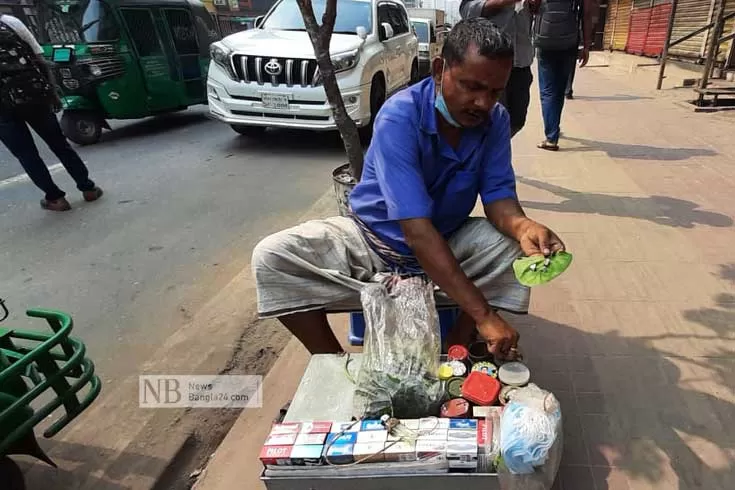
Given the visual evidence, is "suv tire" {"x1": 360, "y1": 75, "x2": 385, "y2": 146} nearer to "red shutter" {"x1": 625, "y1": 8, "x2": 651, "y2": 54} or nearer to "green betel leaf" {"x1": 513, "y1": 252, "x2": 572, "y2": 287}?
"green betel leaf" {"x1": 513, "y1": 252, "x2": 572, "y2": 287}

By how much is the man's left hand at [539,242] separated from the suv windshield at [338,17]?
17.9 ft

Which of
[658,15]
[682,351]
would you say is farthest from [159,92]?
[658,15]

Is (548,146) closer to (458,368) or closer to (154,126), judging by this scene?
(458,368)

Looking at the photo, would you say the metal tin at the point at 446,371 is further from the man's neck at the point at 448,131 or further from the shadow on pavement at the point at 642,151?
the shadow on pavement at the point at 642,151

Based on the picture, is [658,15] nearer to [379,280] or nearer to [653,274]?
[653,274]

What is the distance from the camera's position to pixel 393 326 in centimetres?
164

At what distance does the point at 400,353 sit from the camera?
1.53 metres

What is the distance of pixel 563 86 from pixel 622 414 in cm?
386

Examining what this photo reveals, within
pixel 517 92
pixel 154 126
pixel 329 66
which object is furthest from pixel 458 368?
pixel 154 126

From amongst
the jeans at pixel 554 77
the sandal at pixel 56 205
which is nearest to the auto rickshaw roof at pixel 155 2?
the sandal at pixel 56 205

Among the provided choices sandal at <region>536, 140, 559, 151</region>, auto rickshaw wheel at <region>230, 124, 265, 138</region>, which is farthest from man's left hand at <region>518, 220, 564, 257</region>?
auto rickshaw wheel at <region>230, 124, 265, 138</region>

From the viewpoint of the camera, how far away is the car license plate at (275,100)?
226 inches

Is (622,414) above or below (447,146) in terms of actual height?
below

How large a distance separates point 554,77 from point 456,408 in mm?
4394
